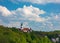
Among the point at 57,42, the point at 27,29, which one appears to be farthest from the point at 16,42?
the point at 27,29

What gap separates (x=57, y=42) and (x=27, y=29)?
2386cm

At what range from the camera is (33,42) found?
87250mm

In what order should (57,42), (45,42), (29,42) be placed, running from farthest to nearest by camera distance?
(57,42) < (29,42) < (45,42)

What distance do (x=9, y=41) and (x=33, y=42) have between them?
13851 mm

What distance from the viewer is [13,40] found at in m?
76.3

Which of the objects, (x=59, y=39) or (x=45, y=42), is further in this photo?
(x=59, y=39)

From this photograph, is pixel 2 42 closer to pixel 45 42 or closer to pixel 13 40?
pixel 13 40

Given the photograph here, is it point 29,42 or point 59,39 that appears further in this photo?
point 59,39

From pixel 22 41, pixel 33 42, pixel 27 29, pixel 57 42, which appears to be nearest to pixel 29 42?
pixel 33 42

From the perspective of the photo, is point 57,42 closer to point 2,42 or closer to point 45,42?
point 45,42

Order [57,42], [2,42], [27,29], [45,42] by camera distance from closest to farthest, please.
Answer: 1. [2,42]
2. [45,42]
3. [57,42]
4. [27,29]

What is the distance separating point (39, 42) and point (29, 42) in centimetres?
425

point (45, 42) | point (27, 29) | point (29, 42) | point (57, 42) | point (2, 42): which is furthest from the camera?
point (27, 29)

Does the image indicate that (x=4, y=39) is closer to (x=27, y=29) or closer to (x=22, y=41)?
(x=22, y=41)
